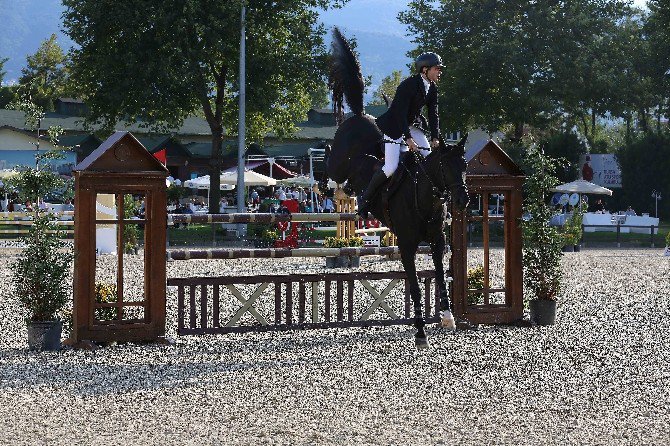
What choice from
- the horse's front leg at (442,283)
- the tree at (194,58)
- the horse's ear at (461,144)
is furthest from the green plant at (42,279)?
the tree at (194,58)

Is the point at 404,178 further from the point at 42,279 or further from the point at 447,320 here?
the point at 42,279

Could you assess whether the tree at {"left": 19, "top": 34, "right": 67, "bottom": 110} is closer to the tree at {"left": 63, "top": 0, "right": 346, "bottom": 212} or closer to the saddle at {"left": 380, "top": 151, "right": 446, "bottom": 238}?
the tree at {"left": 63, "top": 0, "right": 346, "bottom": 212}

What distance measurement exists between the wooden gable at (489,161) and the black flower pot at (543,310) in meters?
1.69

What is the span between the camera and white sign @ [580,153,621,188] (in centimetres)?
5897

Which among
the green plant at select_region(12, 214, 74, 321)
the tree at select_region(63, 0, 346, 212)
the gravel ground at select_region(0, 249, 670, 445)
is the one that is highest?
the tree at select_region(63, 0, 346, 212)

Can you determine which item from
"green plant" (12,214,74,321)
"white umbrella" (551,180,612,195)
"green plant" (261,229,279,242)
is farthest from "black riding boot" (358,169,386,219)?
"white umbrella" (551,180,612,195)

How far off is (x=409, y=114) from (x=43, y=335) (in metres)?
4.77

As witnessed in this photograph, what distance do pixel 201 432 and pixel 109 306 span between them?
4793 millimetres

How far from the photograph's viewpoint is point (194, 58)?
44.8m

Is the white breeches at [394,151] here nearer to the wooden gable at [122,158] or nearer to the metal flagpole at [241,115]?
the wooden gable at [122,158]

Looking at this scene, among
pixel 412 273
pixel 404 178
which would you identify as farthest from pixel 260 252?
pixel 404 178

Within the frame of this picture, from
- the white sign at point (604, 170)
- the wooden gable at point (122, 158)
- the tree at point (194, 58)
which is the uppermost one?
the tree at point (194, 58)

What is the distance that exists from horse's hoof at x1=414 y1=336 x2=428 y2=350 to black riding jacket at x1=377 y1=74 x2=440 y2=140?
7.38ft

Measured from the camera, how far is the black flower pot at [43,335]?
11.4 metres
